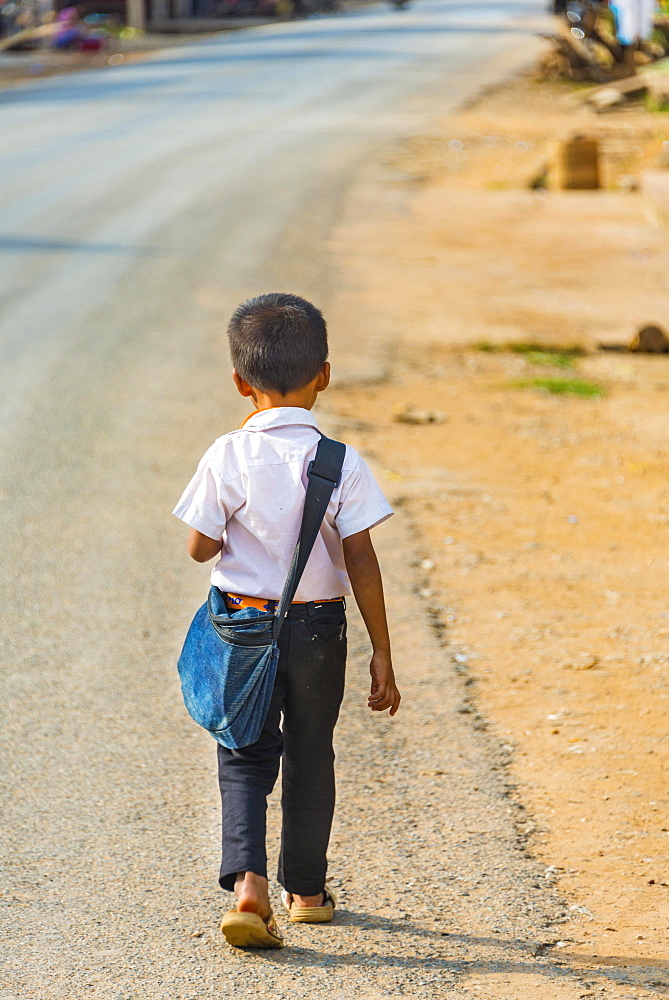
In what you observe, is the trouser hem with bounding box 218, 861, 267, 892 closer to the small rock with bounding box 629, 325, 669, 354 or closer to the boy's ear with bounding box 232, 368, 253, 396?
the boy's ear with bounding box 232, 368, 253, 396

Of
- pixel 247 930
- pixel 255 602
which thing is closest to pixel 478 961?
pixel 247 930

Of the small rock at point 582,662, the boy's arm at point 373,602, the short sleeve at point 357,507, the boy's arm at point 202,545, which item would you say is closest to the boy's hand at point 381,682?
the boy's arm at point 373,602

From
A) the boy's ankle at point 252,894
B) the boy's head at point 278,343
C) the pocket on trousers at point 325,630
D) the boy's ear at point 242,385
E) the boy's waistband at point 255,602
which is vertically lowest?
the boy's ankle at point 252,894

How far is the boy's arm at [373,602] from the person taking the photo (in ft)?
8.43

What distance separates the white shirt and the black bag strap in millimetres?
27

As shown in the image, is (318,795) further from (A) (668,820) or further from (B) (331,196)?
(B) (331,196)

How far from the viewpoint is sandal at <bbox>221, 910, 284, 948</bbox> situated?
2533 millimetres

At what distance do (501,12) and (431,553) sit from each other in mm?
49265

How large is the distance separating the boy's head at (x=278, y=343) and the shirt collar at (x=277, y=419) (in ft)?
0.15

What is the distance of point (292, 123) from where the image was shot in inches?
874

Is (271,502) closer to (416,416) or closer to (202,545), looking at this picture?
(202,545)

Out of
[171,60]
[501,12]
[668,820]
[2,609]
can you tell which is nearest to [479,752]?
[668,820]

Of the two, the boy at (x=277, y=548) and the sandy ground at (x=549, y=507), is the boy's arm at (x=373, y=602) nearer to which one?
the boy at (x=277, y=548)

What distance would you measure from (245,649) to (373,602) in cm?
30
